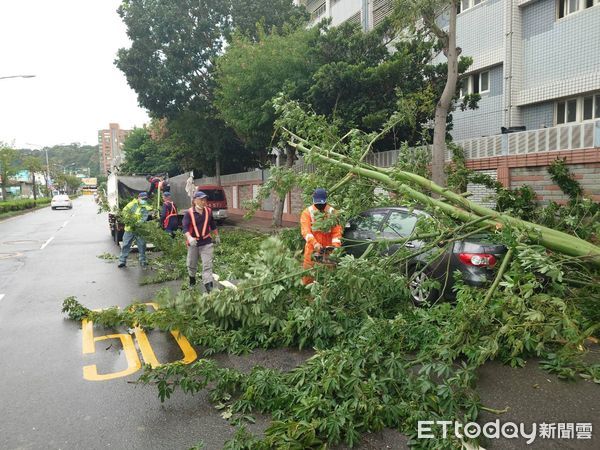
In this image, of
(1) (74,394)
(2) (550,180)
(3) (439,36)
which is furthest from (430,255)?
(2) (550,180)

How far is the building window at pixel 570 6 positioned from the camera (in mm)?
13906

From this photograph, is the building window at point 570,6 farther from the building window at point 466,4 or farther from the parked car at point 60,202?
the parked car at point 60,202

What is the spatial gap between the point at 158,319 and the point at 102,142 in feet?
606

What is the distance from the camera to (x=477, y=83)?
17734mm

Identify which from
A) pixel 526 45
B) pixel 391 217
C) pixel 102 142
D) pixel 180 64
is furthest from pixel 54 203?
pixel 102 142

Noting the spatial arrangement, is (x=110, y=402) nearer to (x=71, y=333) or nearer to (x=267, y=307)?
(x=267, y=307)

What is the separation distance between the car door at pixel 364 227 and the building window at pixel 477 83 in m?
11.5

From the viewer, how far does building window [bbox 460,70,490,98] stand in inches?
678

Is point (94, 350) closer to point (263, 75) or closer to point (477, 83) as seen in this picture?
point (263, 75)

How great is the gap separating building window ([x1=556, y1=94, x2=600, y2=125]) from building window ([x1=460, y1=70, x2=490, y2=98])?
2866 mm

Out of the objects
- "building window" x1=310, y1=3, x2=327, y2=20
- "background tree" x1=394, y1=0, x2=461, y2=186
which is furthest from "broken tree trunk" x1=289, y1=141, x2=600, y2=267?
"building window" x1=310, y1=3, x2=327, y2=20

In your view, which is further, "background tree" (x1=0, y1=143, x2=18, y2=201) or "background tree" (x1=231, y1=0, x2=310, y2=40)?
"background tree" (x1=0, y1=143, x2=18, y2=201)

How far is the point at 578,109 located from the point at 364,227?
35.4 ft

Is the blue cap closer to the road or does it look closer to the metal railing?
the metal railing
